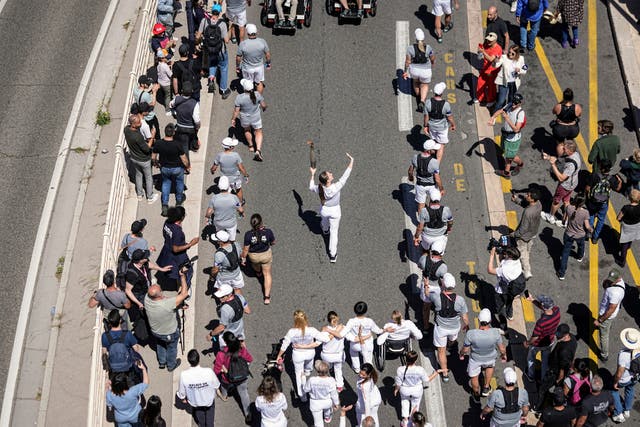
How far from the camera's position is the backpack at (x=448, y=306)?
1675cm

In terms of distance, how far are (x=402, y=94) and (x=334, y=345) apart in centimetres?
775

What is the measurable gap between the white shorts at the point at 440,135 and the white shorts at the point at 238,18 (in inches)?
217

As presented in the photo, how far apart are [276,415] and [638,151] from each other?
9255 millimetres

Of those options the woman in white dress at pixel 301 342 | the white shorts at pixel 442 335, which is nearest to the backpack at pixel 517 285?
the white shorts at pixel 442 335

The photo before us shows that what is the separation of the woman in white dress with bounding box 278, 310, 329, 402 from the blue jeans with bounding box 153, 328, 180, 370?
183 centimetres

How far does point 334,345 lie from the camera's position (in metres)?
16.4

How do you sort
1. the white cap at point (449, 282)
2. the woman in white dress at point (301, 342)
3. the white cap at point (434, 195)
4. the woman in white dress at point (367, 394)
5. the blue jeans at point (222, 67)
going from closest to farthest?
the woman in white dress at point (367, 394) < the woman in white dress at point (301, 342) < the white cap at point (449, 282) < the white cap at point (434, 195) < the blue jeans at point (222, 67)

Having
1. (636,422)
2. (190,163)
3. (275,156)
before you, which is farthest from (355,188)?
(636,422)

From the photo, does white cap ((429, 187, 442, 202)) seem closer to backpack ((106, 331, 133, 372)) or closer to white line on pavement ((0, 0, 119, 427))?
backpack ((106, 331, 133, 372))

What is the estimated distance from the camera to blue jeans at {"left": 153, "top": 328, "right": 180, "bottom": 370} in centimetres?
1672

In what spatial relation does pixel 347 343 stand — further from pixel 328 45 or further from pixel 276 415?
pixel 328 45

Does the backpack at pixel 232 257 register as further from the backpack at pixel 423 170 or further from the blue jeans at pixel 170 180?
the backpack at pixel 423 170

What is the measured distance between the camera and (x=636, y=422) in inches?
677

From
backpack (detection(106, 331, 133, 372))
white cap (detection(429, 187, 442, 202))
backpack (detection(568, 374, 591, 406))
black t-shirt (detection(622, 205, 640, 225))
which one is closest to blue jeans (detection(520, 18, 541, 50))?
black t-shirt (detection(622, 205, 640, 225))
